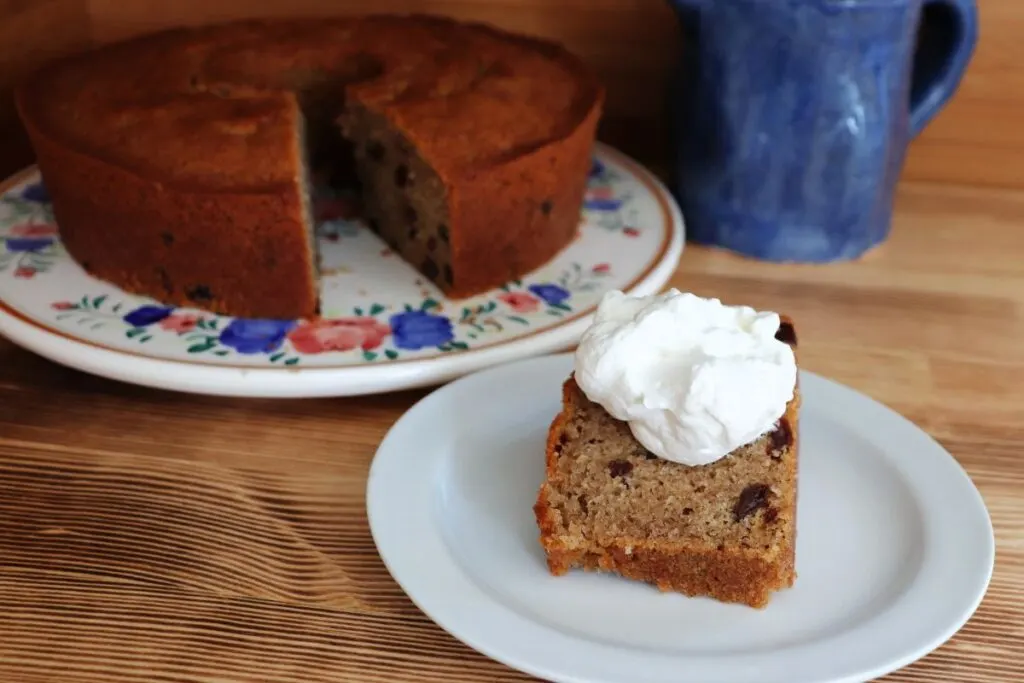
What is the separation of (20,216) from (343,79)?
0.57 m

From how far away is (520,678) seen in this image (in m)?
0.90

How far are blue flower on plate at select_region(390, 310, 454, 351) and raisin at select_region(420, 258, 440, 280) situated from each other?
111 millimetres

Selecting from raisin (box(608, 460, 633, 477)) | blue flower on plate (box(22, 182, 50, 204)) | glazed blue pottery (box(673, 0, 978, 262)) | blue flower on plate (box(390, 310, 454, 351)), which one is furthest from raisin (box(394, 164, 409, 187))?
raisin (box(608, 460, 633, 477))

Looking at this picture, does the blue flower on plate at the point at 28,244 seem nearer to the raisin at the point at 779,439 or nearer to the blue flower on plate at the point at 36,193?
the blue flower on plate at the point at 36,193

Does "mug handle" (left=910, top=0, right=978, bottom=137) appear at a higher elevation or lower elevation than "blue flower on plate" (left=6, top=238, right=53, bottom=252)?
higher

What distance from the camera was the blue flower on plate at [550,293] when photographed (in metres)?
1.42

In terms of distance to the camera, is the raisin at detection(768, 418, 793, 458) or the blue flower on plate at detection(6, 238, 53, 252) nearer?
the raisin at detection(768, 418, 793, 458)

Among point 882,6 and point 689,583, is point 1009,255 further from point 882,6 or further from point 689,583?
point 689,583

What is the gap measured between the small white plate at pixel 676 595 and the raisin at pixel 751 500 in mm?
87

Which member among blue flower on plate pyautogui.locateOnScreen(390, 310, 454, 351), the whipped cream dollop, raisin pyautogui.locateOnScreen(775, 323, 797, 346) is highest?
the whipped cream dollop

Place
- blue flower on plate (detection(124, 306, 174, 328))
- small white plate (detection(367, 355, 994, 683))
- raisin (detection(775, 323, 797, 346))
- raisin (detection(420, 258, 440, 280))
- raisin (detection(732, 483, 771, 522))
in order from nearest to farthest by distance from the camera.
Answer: small white plate (detection(367, 355, 994, 683)), raisin (detection(732, 483, 771, 522)), raisin (detection(775, 323, 797, 346)), blue flower on plate (detection(124, 306, 174, 328)), raisin (detection(420, 258, 440, 280))

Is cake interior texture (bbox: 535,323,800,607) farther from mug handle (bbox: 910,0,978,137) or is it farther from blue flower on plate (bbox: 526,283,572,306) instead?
mug handle (bbox: 910,0,978,137)

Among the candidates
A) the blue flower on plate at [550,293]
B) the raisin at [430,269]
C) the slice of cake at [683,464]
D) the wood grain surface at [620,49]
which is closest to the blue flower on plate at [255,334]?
the raisin at [430,269]

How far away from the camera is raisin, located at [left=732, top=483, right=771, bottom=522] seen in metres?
0.93
